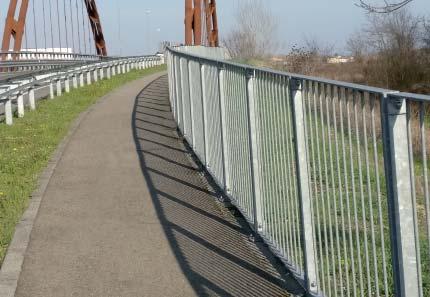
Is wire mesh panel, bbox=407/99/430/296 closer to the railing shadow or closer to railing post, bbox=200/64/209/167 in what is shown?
the railing shadow

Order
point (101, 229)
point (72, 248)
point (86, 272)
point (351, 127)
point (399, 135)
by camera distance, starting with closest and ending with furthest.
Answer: point (399, 135) < point (351, 127) < point (86, 272) < point (72, 248) < point (101, 229)

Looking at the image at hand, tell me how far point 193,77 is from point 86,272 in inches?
206

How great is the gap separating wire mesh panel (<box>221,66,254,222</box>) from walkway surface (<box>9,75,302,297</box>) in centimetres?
25

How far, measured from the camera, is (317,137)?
14.7 ft

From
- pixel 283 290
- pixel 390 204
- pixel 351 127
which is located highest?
pixel 351 127

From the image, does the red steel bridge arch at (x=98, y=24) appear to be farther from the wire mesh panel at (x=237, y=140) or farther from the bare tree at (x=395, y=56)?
the wire mesh panel at (x=237, y=140)

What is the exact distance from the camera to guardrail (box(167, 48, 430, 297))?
3125 millimetres

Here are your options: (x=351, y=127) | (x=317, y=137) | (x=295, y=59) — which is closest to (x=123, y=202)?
(x=317, y=137)

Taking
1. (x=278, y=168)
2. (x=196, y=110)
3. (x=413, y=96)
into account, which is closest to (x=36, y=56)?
(x=196, y=110)

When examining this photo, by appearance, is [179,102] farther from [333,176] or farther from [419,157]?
[419,157]

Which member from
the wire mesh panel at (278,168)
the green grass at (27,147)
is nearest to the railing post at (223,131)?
the wire mesh panel at (278,168)

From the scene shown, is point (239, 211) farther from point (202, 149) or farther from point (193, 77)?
point (193, 77)

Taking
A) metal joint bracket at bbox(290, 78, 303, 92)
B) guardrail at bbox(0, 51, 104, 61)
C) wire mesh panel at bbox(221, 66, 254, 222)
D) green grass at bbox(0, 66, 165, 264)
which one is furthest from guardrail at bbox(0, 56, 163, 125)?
metal joint bracket at bbox(290, 78, 303, 92)

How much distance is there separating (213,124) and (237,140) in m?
1.61
